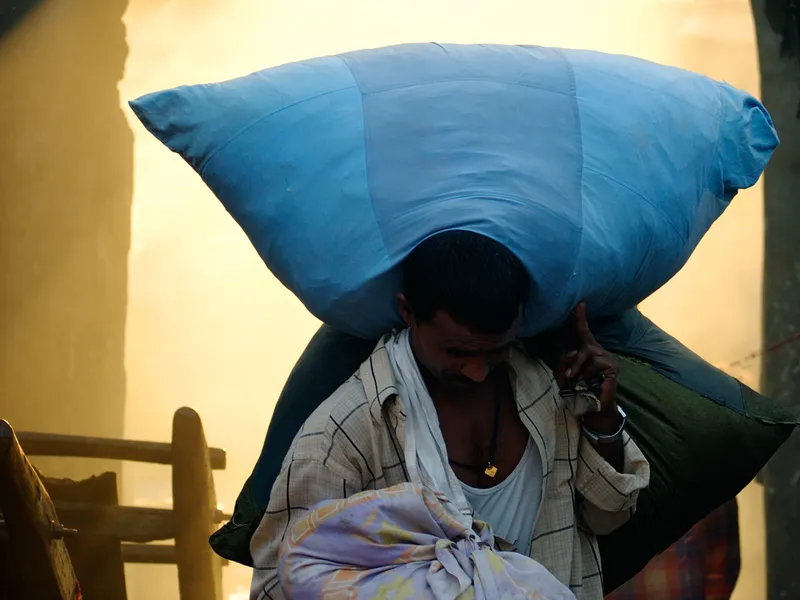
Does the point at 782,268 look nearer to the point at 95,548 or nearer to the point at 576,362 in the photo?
the point at 576,362

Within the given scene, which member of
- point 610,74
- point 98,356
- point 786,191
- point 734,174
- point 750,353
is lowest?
point 750,353

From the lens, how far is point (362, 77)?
4.44 ft

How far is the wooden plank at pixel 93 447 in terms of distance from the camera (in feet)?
6.99

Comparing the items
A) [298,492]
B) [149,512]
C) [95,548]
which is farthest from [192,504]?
[298,492]

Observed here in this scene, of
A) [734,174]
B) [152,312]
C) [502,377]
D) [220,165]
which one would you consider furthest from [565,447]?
[152,312]

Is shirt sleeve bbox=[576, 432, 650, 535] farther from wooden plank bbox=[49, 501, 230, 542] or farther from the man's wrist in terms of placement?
wooden plank bbox=[49, 501, 230, 542]

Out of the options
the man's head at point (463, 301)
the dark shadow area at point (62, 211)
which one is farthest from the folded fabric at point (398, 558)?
the dark shadow area at point (62, 211)

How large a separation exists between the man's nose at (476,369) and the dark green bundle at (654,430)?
278 millimetres

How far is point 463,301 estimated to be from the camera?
3.65 ft

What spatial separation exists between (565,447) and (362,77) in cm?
55

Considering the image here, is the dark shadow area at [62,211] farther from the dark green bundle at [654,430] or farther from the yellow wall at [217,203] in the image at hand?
the dark green bundle at [654,430]

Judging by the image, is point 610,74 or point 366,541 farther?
point 610,74

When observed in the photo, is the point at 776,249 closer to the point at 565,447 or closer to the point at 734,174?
the point at 734,174

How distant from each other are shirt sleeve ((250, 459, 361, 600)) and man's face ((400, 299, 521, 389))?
0.53ft
